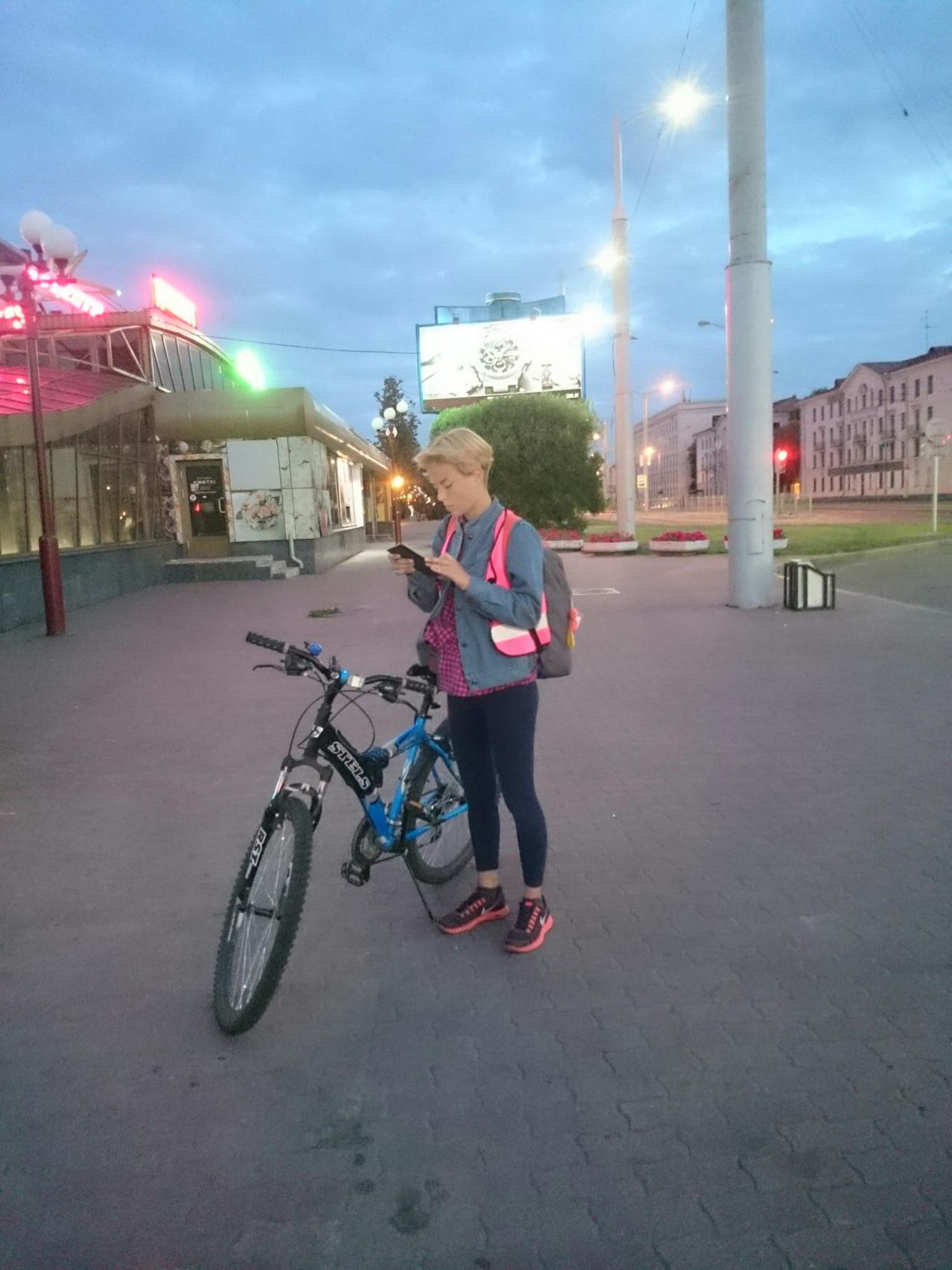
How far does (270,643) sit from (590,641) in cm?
856

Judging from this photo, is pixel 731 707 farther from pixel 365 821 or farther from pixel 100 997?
pixel 100 997

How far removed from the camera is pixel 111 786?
6227 mm

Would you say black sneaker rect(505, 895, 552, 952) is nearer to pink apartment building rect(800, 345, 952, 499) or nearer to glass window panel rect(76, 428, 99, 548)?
glass window panel rect(76, 428, 99, 548)

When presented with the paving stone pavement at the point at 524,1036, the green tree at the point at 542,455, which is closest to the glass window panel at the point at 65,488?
the paving stone pavement at the point at 524,1036

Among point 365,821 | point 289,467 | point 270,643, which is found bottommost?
point 365,821

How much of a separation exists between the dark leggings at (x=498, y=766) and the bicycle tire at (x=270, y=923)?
29.1 inches

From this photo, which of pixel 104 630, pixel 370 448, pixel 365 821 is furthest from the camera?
pixel 370 448

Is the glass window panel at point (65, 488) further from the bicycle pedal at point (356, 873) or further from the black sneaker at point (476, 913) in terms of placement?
the black sneaker at point (476, 913)

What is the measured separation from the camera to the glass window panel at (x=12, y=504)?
607 inches

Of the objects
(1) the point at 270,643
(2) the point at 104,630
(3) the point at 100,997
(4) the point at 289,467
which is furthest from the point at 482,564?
(4) the point at 289,467

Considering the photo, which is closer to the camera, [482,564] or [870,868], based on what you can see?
[482,564]

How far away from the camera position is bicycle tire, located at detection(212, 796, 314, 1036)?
129 inches

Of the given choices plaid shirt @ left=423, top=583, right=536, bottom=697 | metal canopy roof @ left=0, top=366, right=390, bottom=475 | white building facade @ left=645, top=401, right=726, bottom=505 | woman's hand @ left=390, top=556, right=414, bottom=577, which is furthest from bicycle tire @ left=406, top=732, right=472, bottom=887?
white building facade @ left=645, top=401, right=726, bottom=505

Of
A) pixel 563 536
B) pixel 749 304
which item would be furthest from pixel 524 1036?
pixel 563 536
